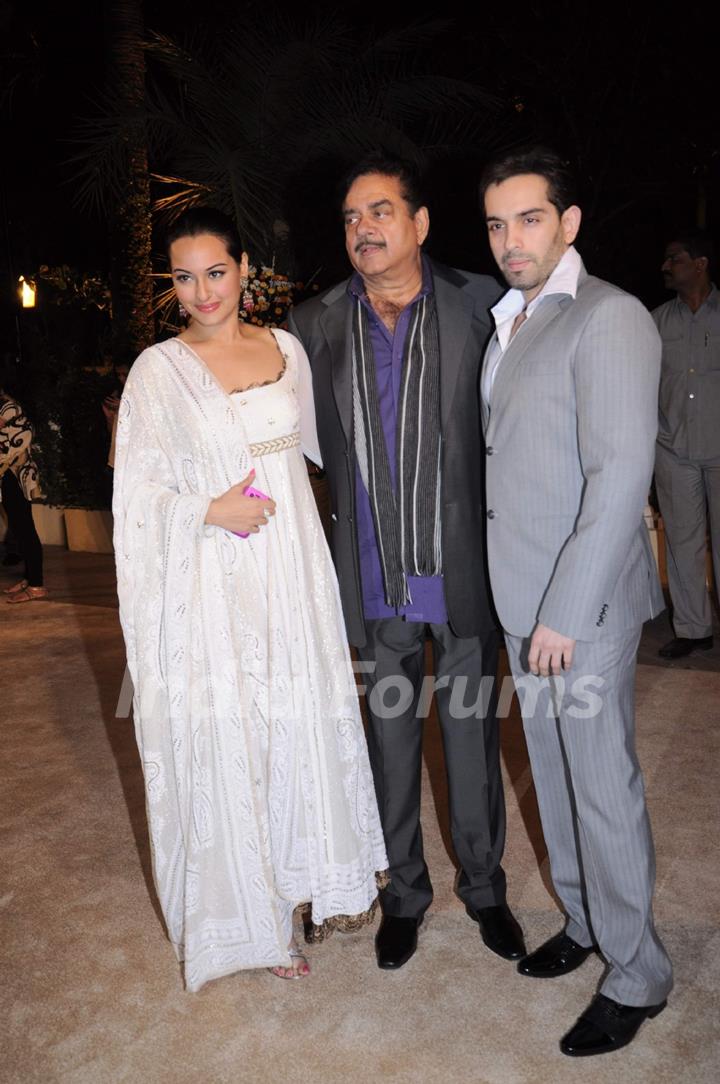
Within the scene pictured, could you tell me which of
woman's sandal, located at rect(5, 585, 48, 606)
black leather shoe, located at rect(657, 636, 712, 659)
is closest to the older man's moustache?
black leather shoe, located at rect(657, 636, 712, 659)

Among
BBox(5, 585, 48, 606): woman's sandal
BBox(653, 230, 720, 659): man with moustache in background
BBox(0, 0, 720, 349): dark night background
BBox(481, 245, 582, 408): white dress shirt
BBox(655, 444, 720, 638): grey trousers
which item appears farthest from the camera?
BBox(0, 0, 720, 349): dark night background

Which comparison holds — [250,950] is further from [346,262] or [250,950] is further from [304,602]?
[346,262]

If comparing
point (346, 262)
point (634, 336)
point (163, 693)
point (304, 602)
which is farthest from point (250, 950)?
point (346, 262)

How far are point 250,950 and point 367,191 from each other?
66.8 inches

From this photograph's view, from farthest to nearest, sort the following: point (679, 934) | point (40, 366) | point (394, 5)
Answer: point (394, 5) → point (40, 366) → point (679, 934)

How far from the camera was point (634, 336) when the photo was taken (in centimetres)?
203

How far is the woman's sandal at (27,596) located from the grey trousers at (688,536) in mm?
3579

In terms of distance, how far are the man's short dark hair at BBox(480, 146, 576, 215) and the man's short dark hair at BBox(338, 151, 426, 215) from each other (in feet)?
1.17

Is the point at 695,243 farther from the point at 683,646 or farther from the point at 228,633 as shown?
the point at 228,633

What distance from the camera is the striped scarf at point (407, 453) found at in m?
2.53

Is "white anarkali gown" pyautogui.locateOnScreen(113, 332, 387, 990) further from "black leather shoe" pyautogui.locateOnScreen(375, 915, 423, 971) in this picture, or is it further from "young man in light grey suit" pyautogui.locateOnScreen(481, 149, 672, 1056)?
"young man in light grey suit" pyautogui.locateOnScreen(481, 149, 672, 1056)

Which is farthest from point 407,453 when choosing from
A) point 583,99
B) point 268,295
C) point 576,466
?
point 583,99

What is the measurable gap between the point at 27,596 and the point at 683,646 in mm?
3673

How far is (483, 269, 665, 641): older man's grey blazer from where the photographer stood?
6.64 feet
